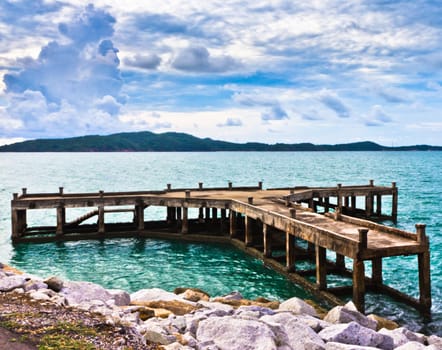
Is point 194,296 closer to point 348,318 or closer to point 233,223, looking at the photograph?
point 348,318

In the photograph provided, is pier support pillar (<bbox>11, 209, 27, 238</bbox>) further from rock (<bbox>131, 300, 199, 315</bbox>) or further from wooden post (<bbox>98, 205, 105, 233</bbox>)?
rock (<bbox>131, 300, 199, 315</bbox>)

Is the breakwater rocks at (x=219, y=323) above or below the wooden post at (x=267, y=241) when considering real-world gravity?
above

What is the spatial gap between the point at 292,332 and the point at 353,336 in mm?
1465

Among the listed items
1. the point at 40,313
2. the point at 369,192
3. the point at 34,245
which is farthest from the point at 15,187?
the point at 40,313

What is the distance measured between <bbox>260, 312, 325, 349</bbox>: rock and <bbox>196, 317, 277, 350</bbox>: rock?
420 mm

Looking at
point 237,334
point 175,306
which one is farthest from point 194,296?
point 237,334

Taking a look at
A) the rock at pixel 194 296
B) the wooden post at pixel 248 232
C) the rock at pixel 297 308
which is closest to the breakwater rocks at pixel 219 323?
the rock at pixel 297 308

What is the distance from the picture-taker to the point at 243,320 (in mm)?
10562

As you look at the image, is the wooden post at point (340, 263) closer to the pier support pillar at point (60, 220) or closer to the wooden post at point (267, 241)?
the wooden post at point (267, 241)

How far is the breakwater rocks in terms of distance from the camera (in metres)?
10.0

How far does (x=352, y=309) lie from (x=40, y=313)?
8.32m

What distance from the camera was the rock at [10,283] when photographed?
495 inches

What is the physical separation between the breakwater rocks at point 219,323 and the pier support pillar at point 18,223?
66.6ft

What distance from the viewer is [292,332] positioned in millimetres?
11062
